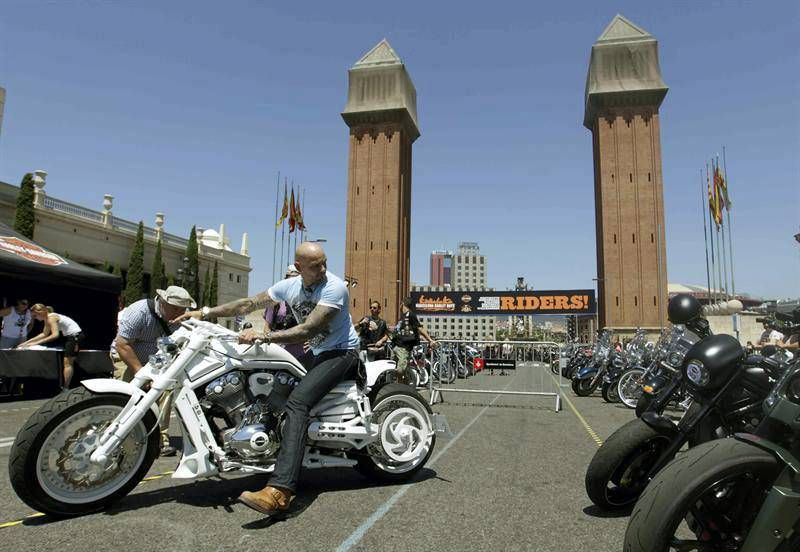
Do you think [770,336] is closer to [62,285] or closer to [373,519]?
[373,519]

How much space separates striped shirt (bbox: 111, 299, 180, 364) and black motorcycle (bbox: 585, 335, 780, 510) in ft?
13.3

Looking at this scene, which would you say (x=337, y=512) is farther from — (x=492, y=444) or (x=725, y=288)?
(x=725, y=288)

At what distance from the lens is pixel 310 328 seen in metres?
3.44

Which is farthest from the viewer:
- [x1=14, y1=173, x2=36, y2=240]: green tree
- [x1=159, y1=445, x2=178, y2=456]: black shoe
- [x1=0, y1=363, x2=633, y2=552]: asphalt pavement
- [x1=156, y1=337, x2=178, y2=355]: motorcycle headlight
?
→ [x1=14, y1=173, x2=36, y2=240]: green tree

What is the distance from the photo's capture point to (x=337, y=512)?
321 centimetres

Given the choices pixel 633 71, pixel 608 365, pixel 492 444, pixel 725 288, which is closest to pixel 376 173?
pixel 633 71

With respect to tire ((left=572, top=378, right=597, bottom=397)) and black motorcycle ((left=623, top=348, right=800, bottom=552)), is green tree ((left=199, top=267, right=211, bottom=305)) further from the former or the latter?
black motorcycle ((left=623, top=348, right=800, bottom=552))

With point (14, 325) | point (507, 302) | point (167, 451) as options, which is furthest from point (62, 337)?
point (507, 302)

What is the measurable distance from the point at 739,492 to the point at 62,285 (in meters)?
12.5

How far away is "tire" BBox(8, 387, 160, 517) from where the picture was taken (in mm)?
2803

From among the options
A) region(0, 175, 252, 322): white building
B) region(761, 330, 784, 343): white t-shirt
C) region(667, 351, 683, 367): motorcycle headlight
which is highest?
region(0, 175, 252, 322): white building

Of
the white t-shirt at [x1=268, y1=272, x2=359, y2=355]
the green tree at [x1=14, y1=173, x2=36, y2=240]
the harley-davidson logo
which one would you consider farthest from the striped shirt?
the green tree at [x1=14, y1=173, x2=36, y2=240]

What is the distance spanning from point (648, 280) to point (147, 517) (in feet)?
187

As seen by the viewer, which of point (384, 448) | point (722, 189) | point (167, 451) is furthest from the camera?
point (722, 189)
